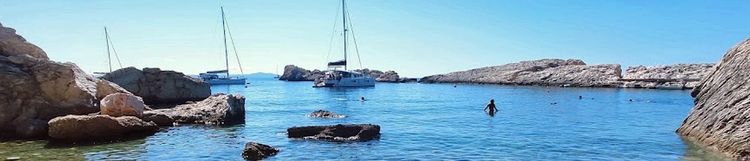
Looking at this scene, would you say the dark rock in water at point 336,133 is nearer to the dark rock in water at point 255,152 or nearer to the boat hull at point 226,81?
the dark rock in water at point 255,152

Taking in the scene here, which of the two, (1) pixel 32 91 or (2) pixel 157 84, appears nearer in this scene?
(1) pixel 32 91

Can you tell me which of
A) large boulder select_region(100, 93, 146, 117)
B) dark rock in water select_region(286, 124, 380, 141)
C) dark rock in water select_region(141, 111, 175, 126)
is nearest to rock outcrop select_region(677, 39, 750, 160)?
dark rock in water select_region(286, 124, 380, 141)

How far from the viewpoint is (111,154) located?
22.2 m

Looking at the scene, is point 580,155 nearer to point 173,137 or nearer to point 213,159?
point 213,159

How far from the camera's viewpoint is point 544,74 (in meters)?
154

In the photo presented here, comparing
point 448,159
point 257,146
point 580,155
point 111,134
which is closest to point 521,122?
point 580,155

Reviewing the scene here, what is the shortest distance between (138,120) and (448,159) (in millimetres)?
15473

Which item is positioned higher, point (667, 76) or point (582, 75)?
point (582, 75)

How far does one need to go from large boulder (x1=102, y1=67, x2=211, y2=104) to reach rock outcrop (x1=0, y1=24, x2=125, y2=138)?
10047 millimetres

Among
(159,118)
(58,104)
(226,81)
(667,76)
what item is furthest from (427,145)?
(226,81)

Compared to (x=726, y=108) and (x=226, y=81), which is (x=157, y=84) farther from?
(x=226, y=81)

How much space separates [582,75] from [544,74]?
40.8 feet

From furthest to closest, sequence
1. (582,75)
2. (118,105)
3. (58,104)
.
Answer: (582,75) < (118,105) < (58,104)

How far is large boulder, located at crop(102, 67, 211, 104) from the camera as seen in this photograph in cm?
4006
